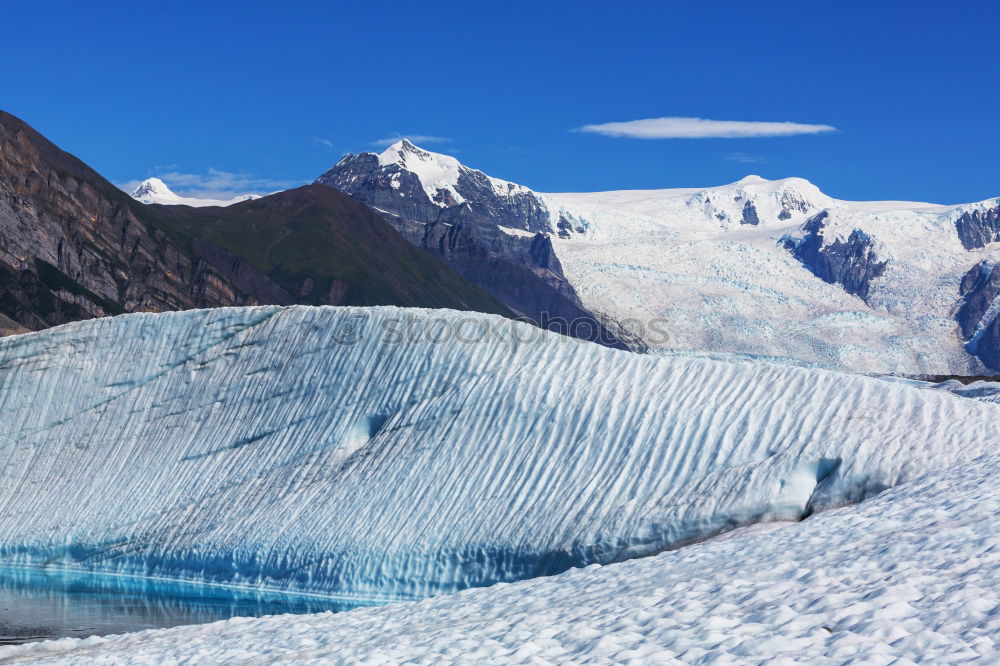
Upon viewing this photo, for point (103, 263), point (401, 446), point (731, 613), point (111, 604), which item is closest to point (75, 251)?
point (103, 263)

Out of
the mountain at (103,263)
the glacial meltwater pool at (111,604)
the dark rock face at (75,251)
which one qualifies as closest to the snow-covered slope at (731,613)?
the glacial meltwater pool at (111,604)

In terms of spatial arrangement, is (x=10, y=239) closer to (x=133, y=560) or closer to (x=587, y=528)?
(x=133, y=560)

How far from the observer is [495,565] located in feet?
75.7

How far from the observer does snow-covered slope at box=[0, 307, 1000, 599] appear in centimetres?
2206

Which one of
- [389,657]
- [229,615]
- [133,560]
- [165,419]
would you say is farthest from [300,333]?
[389,657]

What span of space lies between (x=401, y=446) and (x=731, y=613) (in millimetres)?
16224

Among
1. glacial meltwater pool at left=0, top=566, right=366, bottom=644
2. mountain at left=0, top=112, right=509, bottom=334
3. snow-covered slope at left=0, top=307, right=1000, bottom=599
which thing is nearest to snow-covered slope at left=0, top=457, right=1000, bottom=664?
glacial meltwater pool at left=0, top=566, right=366, bottom=644

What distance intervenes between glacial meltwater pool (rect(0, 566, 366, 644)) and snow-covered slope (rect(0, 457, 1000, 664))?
130 inches

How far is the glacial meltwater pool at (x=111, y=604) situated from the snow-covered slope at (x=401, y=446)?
25.2 inches

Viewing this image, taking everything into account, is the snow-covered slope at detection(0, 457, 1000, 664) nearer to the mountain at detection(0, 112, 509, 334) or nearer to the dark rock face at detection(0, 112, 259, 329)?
the dark rock face at detection(0, 112, 259, 329)

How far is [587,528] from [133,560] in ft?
40.5

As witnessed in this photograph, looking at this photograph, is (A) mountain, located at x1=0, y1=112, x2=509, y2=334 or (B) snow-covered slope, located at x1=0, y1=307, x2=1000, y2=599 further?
(A) mountain, located at x1=0, y1=112, x2=509, y2=334

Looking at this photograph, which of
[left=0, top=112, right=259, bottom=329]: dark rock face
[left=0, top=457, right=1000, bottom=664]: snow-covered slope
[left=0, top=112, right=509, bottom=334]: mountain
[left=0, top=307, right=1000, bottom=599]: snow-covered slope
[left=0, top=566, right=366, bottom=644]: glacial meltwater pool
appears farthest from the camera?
[left=0, top=112, right=509, bottom=334]: mountain

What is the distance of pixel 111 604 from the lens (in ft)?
78.2
